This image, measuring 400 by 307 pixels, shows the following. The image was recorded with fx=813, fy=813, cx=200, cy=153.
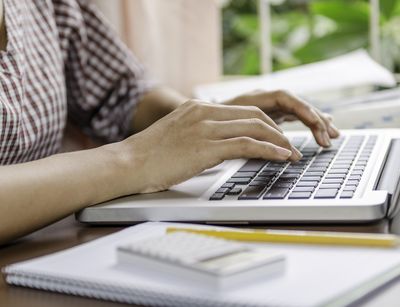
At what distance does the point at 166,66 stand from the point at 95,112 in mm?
382

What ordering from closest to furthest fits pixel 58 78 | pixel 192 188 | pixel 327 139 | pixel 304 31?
pixel 192 188
pixel 327 139
pixel 58 78
pixel 304 31

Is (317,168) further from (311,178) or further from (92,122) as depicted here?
(92,122)

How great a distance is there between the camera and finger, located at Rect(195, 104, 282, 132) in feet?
2.93

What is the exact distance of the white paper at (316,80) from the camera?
1550mm

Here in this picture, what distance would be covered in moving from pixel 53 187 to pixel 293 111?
0.41 metres

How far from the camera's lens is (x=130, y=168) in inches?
33.3

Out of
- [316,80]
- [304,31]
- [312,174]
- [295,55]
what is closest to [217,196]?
[312,174]

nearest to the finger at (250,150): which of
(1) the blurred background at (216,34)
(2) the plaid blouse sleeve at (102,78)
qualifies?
(2) the plaid blouse sleeve at (102,78)

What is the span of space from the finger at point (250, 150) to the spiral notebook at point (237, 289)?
8.8 inches

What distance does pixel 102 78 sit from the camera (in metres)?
1.42

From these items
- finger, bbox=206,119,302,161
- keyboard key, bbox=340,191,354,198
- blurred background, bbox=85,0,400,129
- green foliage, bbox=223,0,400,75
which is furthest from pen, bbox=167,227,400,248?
green foliage, bbox=223,0,400,75

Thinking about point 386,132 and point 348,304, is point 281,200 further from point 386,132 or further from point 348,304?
point 386,132

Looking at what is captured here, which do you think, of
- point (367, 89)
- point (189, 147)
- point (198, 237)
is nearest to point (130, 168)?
point (189, 147)

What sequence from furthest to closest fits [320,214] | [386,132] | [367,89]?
[367,89], [386,132], [320,214]
